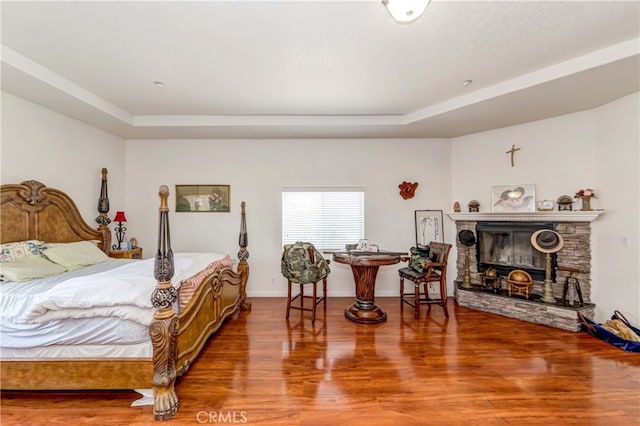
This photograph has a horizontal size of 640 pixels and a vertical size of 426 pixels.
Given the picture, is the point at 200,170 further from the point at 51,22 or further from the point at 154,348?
the point at 154,348

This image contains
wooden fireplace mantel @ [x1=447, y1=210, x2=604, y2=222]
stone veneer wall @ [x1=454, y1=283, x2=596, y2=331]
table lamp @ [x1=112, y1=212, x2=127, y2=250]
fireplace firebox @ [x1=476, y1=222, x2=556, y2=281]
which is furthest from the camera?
table lamp @ [x1=112, y1=212, x2=127, y2=250]

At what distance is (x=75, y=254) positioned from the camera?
3.06m

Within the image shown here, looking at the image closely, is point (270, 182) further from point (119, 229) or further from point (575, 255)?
point (575, 255)

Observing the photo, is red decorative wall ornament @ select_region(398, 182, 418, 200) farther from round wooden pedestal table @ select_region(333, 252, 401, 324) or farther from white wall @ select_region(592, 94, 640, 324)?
white wall @ select_region(592, 94, 640, 324)

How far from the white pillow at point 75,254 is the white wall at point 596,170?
216 inches

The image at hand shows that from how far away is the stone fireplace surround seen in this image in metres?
3.28

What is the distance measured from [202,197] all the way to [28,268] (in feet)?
7.66

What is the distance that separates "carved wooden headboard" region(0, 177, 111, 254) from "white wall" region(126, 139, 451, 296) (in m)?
1.09

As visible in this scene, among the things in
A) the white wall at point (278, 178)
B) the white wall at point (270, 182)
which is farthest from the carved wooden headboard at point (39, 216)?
the white wall at point (270, 182)

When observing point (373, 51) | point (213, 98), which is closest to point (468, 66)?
point (373, 51)

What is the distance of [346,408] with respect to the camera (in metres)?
1.96

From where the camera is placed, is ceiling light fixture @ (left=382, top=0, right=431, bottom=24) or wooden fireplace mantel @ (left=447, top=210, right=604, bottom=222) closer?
ceiling light fixture @ (left=382, top=0, right=431, bottom=24)

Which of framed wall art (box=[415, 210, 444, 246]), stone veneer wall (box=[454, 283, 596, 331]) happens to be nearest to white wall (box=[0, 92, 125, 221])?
framed wall art (box=[415, 210, 444, 246])

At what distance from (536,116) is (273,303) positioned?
466 cm
